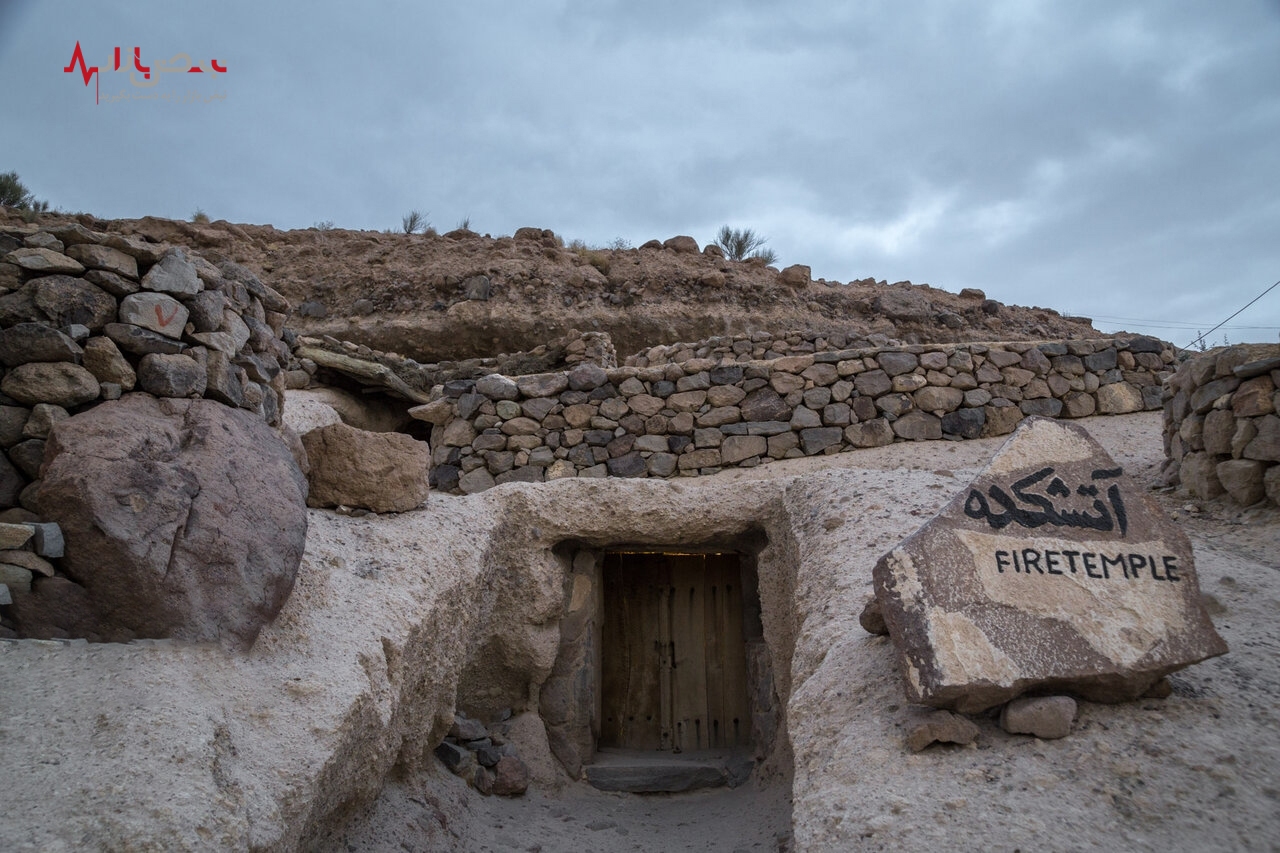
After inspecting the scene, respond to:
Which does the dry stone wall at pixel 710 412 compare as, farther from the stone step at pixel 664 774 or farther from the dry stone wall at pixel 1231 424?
the stone step at pixel 664 774

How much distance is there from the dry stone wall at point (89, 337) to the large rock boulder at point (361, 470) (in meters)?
0.65

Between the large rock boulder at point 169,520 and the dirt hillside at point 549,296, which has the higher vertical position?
the dirt hillside at point 549,296

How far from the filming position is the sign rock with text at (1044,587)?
247 cm

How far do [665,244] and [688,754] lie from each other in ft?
36.4

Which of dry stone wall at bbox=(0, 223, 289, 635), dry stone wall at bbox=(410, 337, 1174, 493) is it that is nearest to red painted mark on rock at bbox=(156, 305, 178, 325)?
dry stone wall at bbox=(0, 223, 289, 635)

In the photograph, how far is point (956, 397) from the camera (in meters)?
7.80

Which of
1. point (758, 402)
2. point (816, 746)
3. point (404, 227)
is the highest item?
point (404, 227)

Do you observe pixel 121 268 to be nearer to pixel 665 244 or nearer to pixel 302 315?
pixel 302 315

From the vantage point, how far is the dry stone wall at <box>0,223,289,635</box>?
2.65 meters

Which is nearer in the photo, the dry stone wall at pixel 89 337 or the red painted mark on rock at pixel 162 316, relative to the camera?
the dry stone wall at pixel 89 337

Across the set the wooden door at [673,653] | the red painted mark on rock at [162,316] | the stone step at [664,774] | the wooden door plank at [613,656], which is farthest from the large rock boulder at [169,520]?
the wooden door at [673,653]

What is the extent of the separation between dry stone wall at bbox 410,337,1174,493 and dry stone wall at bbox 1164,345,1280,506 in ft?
8.75

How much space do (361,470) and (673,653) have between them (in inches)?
123

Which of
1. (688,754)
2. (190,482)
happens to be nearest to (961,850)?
(190,482)
